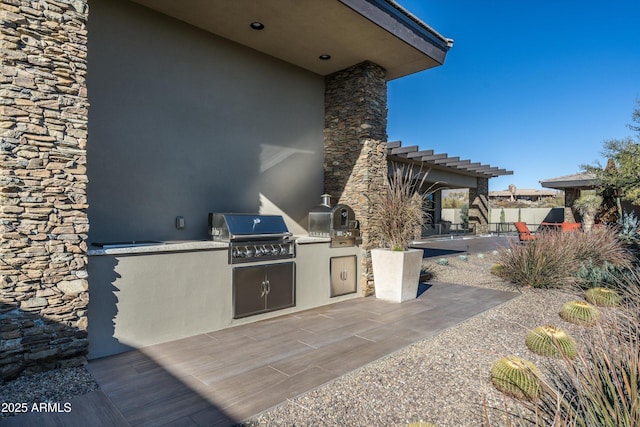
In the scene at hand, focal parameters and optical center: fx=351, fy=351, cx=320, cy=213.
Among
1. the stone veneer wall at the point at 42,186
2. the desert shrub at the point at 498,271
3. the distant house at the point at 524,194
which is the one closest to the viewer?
the stone veneer wall at the point at 42,186

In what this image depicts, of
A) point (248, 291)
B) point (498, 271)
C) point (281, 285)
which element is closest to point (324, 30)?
point (281, 285)

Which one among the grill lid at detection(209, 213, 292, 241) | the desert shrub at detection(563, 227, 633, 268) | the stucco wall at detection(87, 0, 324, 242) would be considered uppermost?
the stucco wall at detection(87, 0, 324, 242)

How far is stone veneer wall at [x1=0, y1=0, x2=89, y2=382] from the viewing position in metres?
2.93

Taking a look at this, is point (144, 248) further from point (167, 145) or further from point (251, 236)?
point (167, 145)

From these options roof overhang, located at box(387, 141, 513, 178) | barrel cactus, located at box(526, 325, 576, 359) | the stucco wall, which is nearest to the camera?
barrel cactus, located at box(526, 325, 576, 359)

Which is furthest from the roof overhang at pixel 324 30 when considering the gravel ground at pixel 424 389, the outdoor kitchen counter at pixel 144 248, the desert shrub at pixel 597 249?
the desert shrub at pixel 597 249

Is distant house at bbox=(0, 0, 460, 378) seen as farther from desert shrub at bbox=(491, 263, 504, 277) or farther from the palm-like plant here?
desert shrub at bbox=(491, 263, 504, 277)

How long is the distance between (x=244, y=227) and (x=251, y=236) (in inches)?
6.7

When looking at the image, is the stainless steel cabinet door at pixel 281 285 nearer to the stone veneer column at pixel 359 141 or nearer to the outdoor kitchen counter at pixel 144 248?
the outdoor kitchen counter at pixel 144 248

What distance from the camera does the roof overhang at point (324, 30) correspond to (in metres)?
4.74

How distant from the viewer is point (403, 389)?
291 centimetres

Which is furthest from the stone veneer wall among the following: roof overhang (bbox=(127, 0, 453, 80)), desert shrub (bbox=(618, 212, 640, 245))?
desert shrub (bbox=(618, 212, 640, 245))

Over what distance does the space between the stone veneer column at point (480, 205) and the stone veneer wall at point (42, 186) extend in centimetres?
1866

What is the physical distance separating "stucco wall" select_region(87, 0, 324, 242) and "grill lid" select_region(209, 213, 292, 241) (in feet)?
1.74
